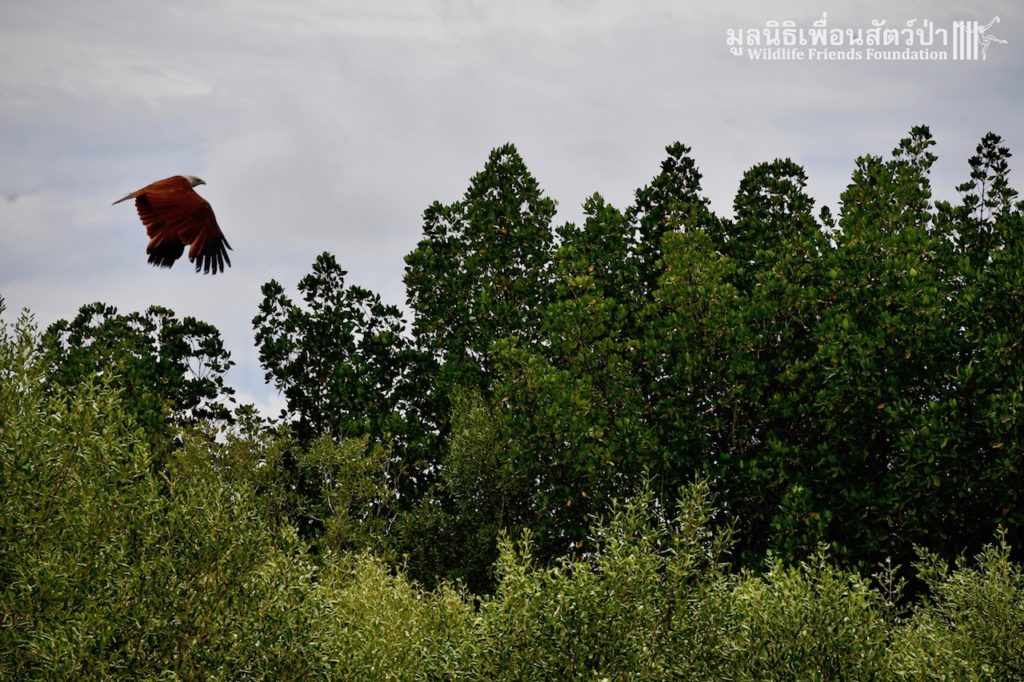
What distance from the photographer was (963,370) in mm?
30062

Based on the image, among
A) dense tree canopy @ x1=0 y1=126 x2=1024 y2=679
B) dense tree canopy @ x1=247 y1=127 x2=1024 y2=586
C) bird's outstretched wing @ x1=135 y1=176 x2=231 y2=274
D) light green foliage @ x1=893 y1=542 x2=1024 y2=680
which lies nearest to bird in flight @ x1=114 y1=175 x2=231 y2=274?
bird's outstretched wing @ x1=135 y1=176 x2=231 y2=274

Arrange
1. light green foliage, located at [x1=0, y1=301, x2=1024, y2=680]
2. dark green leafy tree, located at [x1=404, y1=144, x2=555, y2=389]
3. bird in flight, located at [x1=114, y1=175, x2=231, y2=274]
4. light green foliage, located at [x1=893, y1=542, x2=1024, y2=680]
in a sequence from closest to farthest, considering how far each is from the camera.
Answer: light green foliage, located at [x1=0, y1=301, x2=1024, y2=680]
light green foliage, located at [x1=893, y1=542, x2=1024, y2=680]
bird in flight, located at [x1=114, y1=175, x2=231, y2=274]
dark green leafy tree, located at [x1=404, y1=144, x2=555, y2=389]

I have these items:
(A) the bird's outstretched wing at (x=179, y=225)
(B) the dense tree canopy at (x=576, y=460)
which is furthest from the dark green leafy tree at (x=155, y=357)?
(A) the bird's outstretched wing at (x=179, y=225)

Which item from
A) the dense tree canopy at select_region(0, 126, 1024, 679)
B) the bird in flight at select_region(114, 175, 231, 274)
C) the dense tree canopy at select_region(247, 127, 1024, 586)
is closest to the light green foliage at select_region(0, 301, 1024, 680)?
the dense tree canopy at select_region(0, 126, 1024, 679)

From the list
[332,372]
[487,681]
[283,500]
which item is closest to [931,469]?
[487,681]

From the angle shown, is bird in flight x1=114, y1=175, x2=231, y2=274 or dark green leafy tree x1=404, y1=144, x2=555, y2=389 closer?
bird in flight x1=114, y1=175, x2=231, y2=274

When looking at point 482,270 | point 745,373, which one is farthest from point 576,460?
point 482,270

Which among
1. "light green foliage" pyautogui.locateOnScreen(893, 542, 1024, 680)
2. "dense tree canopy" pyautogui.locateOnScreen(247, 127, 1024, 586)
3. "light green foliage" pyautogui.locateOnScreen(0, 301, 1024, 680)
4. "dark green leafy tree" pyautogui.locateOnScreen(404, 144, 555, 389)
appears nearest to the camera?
"light green foliage" pyautogui.locateOnScreen(0, 301, 1024, 680)

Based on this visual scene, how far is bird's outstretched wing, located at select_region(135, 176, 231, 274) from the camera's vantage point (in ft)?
69.1

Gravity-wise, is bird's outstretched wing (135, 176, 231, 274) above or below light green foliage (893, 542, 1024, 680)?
above

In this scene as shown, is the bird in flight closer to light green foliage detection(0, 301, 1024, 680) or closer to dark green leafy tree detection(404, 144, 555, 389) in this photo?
light green foliage detection(0, 301, 1024, 680)

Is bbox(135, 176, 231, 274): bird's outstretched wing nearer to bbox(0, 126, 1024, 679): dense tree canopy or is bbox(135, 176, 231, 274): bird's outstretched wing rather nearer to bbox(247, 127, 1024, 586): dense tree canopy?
bbox(0, 126, 1024, 679): dense tree canopy

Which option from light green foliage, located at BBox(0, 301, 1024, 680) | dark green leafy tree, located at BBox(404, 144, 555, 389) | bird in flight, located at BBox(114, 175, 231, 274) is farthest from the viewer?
dark green leafy tree, located at BBox(404, 144, 555, 389)

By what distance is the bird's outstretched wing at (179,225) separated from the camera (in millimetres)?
21047
